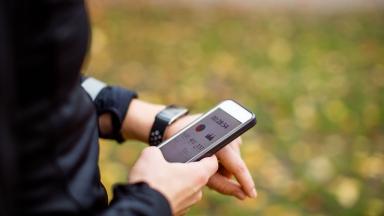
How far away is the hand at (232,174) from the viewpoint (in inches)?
49.4

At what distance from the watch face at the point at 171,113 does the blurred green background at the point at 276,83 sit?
1346 millimetres

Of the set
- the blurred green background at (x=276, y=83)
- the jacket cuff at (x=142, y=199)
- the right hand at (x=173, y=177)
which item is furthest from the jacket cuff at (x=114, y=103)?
the blurred green background at (x=276, y=83)

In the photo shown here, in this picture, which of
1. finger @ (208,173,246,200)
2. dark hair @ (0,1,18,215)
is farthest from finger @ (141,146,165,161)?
dark hair @ (0,1,18,215)

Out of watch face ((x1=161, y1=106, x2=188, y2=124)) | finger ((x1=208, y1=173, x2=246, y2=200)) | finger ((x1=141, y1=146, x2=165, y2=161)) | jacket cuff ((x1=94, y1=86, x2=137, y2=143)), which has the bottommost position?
finger ((x1=208, y1=173, x2=246, y2=200))

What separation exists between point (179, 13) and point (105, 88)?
3.88 m

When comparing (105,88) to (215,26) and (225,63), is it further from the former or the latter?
(215,26)

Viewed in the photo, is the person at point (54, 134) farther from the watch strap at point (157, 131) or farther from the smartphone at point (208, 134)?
the watch strap at point (157, 131)

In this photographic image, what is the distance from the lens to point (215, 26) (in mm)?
4941

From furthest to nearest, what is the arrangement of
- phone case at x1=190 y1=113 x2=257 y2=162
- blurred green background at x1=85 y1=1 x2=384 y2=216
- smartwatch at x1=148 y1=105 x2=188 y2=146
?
blurred green background at x1=85 y1=1 x2=384 y2=216, smartwatch at x1=148 y1=105 x2=188 y2=146, phone case at x1=190 y1=113 x2=257 y2=162

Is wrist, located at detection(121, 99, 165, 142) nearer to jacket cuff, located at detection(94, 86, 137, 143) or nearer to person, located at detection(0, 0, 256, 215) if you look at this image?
jacket cuff, located at detection(94, 86, 137, 143)

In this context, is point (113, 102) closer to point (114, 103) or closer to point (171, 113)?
point (114, 103)

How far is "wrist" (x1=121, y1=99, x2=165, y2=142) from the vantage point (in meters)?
1.41

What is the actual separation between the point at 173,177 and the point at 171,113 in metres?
0.36

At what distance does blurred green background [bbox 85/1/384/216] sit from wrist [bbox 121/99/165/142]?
1343mm
